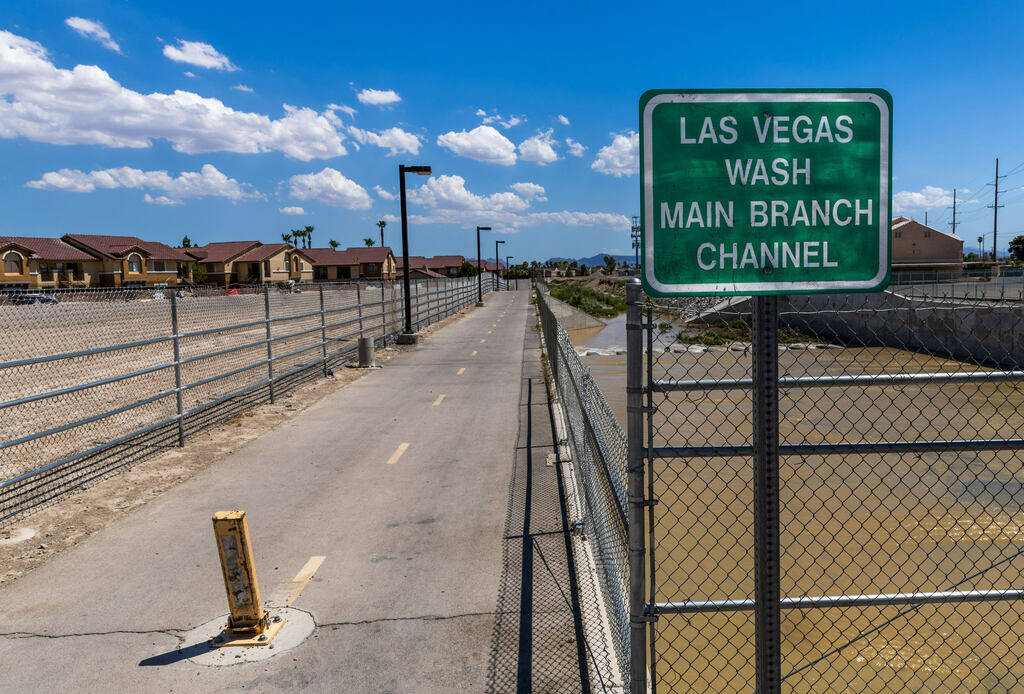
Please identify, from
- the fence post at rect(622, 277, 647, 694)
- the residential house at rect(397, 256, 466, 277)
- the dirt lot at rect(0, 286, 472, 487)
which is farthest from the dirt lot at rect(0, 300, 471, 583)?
the residential house at rect(397, 256, 466, 277)

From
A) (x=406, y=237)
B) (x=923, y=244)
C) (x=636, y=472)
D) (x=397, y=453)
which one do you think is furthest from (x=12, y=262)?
Result: (x=923, y=244)

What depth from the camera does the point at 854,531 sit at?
8.67m

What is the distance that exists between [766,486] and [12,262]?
67921 millimetres

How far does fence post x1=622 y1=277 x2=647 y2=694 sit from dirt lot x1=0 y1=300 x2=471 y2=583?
5853mm

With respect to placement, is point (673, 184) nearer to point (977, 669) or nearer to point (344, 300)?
point (977, 669)

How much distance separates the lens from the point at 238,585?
5.13 m

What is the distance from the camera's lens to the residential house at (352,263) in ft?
327

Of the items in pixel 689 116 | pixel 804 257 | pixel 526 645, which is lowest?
pixel 526 645

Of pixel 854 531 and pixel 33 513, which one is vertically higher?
pixel 33 513

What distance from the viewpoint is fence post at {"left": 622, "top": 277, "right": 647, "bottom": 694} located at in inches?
113

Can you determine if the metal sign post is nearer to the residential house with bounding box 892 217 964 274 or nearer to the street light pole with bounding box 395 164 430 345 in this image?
the street light pole with bounding box 395 164 430 345

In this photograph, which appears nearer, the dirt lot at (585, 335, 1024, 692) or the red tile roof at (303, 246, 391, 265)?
the dirt lot at (585, 335, 1024, 692)

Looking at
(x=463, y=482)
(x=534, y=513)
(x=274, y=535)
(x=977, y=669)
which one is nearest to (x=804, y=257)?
(x=977, y=669)

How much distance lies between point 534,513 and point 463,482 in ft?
4.93
